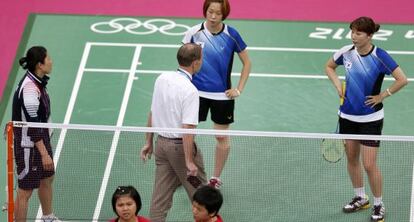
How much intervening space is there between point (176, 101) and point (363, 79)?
2.24m

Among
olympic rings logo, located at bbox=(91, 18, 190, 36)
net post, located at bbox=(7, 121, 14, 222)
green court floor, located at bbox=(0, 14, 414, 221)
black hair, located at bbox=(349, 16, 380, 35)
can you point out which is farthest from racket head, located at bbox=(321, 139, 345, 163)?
olympic rings logo, located at bbox=(91, 18, 190, 36)

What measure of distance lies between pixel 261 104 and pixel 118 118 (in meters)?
1.94

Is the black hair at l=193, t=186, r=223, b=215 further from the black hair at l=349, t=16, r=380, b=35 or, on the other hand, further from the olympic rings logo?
the olympic rings logo

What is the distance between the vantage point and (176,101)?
9.55 metres

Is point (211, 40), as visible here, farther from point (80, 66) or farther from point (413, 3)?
point (413, 3)

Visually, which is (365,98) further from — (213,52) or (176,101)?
(176,101)

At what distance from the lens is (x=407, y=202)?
10.6 m

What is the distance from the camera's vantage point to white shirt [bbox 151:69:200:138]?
952 centimetres

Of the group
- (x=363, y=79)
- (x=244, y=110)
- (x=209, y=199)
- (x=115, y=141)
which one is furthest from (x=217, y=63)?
(x=209, y=199)

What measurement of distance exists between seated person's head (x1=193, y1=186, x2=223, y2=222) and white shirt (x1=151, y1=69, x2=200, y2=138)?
130cm

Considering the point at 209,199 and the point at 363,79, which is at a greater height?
the point at 363,79

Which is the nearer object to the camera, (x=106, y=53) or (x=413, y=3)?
(x=106, y=53)

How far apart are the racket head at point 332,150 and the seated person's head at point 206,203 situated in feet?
6.92

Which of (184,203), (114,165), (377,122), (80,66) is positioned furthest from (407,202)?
(80,66)
